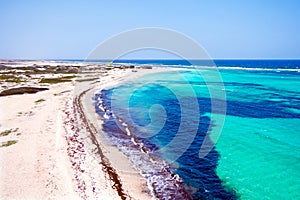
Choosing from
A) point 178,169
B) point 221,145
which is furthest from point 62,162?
point 221,145

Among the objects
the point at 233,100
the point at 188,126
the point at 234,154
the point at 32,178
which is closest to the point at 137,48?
the point at 188,126

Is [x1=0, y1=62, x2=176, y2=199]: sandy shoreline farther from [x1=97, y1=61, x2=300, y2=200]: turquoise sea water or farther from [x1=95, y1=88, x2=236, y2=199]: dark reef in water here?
[x1=97, y1=61, x2=300, y2=200]: turquoise sea water

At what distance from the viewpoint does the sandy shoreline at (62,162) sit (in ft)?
39.8

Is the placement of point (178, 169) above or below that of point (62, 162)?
below

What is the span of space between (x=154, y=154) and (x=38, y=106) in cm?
1751

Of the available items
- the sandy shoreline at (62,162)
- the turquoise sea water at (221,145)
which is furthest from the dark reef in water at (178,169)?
the sandy shoreline at (62,162)

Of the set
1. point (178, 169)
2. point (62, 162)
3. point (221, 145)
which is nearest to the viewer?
point (62, 162)

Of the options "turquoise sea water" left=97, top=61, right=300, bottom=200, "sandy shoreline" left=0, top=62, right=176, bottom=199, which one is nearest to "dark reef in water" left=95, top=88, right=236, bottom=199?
"turquoise sea water" left=97, top=61, right=300, bottom=200

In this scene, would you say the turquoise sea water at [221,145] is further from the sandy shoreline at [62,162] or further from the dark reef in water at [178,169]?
the sandy shoreline at [62,162]

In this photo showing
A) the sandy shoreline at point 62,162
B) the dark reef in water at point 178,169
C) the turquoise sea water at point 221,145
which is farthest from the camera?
the turquoise sea water at point 221,145

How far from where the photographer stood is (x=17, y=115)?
25.6 m

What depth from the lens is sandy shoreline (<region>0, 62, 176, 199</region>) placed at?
12125 millimetres

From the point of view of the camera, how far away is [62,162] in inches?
586

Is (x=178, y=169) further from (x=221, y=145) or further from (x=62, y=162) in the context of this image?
(x=62, y=162)
